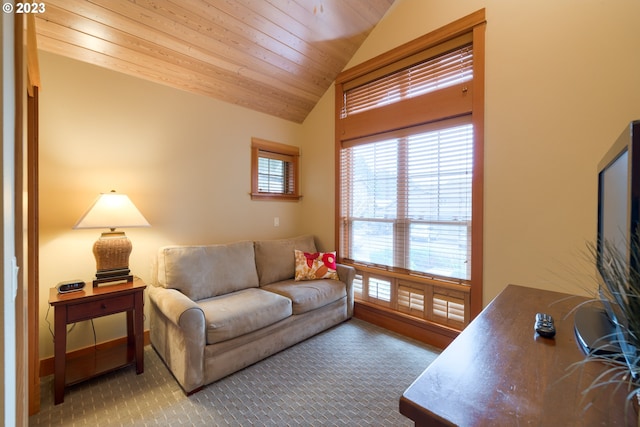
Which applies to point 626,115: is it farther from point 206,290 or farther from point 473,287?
point 206,290

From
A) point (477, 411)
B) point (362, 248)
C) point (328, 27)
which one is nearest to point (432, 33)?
point (328, 27)

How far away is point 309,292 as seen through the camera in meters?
2.60

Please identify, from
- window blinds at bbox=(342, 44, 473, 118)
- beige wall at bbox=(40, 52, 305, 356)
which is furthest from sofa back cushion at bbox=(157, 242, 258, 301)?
window blinds at bbox=(342, 44, 473, 118)

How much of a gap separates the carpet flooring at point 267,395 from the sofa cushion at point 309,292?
15.5 inches

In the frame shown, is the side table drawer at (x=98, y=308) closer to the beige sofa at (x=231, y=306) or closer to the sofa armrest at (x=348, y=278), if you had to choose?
the beige sofa at (x=231, y=306)

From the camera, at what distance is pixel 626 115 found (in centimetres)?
170

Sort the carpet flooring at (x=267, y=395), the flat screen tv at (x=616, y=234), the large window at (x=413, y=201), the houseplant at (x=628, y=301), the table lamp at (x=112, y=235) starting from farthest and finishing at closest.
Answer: the large window at (x=413, y=201) < the table lamp at (x=112, y=235) < the carpet flooring at (x=267, y=395) < the flat screen tv at (x=616, y=234) < the houseplant at (x=628, y=301)

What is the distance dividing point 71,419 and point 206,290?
1.08 meters

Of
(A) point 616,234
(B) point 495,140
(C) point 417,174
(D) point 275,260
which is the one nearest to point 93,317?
(D) point 275,260

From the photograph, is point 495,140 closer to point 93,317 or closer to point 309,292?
point 309,292

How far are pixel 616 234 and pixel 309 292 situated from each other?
7.06 feet

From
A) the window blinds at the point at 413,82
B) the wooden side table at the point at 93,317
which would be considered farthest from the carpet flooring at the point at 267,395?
the window blinds at the point at 413,82

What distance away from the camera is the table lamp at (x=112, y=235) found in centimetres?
197

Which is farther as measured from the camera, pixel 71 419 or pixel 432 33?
pixel 432 33
